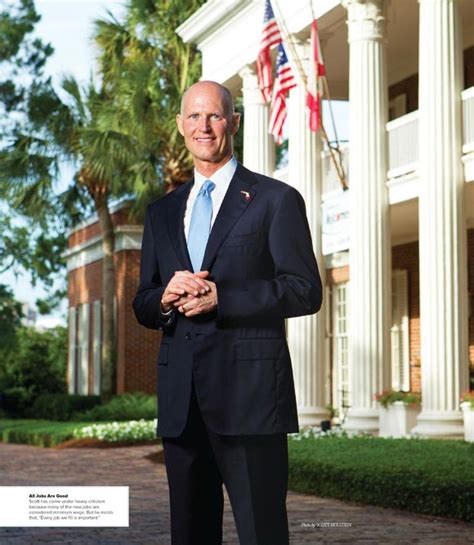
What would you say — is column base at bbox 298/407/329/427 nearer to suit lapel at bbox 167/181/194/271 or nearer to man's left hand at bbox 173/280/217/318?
suit lapel at bbox 167/181/194/271

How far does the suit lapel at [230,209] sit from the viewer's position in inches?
129

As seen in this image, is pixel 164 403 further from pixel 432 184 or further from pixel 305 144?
pixel 305 144

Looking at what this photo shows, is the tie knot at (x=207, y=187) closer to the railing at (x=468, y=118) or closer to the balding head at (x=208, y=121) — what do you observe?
the balding head at (x=208, y=121)

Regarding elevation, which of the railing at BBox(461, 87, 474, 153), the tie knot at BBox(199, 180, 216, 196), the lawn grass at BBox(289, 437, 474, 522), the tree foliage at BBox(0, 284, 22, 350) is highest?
the railing at BBox(461, 87, 474, 153)

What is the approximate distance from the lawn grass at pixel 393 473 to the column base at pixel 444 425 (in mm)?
911

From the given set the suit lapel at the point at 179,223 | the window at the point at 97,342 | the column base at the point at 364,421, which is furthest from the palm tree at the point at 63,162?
the suit lapel at the point at 179,223

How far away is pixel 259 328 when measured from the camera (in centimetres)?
328

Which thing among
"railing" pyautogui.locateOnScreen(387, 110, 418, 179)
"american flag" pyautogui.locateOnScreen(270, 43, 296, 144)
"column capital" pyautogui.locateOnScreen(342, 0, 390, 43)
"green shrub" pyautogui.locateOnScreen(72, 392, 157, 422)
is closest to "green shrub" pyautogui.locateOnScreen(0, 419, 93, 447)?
"green shrub" pyautogui.locateOnScreen(72, 392, 157, 422)

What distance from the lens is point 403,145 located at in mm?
16984

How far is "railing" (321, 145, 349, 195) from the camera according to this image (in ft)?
63.0

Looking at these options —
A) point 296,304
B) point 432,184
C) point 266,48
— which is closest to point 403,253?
point 266,48

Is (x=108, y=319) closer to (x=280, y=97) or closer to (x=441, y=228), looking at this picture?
(x=280, y=97)

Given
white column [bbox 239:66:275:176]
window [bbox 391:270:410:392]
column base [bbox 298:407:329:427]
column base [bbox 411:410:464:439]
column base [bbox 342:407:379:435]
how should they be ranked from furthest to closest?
window [bbox 391:270:410:392]
white column [bbox 239:66:275:176]
column base [bbox 298:407:329:427]
column base [bbox 342:407:379:435]
column base [bbox 411:410:464:439]

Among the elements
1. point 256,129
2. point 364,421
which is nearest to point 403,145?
point 364,421
